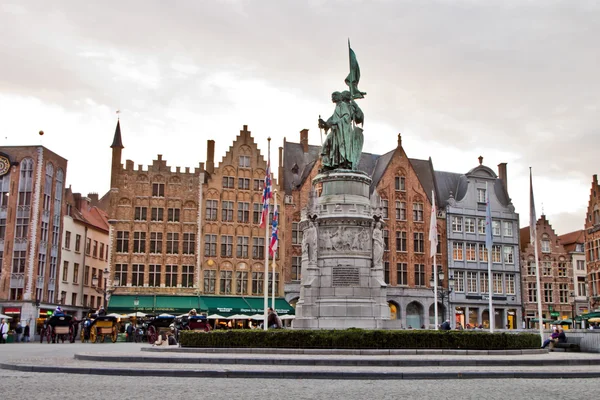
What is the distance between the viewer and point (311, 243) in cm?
2480

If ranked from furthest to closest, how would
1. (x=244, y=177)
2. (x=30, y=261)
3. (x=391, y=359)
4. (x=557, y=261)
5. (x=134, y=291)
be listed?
(x=557, y=261)
(x=244, y=177)
(x=134, y=291)
(x=30, y=261)
(x=391, y=359)

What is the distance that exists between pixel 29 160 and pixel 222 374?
3975 centimetres

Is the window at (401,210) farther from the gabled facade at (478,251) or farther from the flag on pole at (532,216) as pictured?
the flag on pole at (532,216)

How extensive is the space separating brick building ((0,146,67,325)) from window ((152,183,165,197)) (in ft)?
23.9

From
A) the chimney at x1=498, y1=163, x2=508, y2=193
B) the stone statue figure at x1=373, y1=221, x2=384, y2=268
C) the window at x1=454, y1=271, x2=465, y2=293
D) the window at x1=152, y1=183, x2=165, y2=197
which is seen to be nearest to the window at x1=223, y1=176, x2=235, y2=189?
the window at x1=152, y1=183, x2=165, y2=197

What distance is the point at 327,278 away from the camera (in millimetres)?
24297

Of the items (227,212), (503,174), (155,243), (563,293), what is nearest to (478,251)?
(503,174)

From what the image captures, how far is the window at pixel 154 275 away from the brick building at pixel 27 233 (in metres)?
6.82

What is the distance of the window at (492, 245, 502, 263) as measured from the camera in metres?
58.9

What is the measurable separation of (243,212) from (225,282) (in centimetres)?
569

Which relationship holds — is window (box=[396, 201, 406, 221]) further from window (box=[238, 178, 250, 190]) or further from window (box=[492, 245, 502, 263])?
window (box=[238, 178, 250, 190])

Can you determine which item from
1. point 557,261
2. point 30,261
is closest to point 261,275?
point 30,261

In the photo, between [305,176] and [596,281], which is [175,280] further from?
[596,281]

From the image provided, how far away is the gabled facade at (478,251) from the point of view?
5731cm
